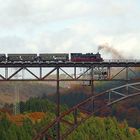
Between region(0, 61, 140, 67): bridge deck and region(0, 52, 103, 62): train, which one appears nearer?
region(0, 61, 140, 67): bridge deck

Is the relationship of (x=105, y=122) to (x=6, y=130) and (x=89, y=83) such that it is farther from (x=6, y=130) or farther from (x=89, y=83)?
(x=89, y=83)

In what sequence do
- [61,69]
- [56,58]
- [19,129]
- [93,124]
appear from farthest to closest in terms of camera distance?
[93,124], [19,129], [56,58], [61,69]

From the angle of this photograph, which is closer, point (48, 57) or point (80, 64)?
point (80, 64)

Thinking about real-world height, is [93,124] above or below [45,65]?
below

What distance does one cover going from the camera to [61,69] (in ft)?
Result: 209

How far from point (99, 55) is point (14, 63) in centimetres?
1173

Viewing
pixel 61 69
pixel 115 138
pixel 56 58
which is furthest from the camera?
pixel 115 138

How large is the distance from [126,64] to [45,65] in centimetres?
955

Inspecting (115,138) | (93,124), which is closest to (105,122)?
(93,124)

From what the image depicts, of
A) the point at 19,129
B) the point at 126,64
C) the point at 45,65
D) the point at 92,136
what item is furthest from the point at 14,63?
the point at 92,136

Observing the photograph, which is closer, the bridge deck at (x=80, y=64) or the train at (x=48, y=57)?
the bridge deck at (x=80, y=64)

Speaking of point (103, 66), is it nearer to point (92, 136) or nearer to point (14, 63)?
point (14, 63)

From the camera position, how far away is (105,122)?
13662 cm

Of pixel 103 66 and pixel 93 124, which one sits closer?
pixel 103 66
